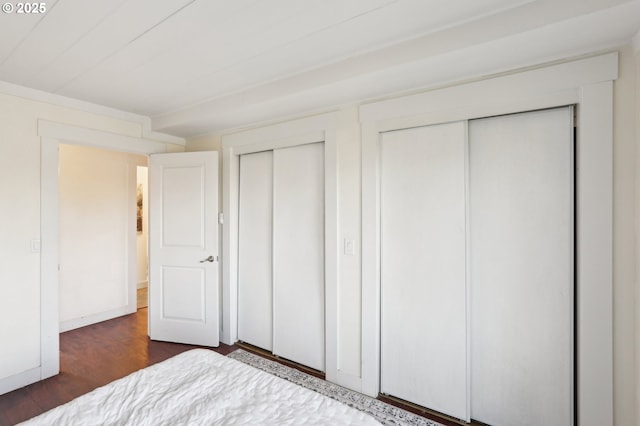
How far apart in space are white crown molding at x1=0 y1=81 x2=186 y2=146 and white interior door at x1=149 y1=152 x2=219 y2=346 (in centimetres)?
25

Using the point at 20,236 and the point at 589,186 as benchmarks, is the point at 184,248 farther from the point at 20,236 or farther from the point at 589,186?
the point at 589,186

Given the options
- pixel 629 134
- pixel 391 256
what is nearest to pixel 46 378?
pixel 391 256

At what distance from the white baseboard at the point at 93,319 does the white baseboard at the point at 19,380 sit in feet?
4.28

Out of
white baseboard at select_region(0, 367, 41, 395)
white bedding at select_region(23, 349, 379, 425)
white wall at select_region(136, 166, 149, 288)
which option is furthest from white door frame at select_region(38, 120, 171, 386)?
white wall at select_region(136, 166, 149, 288)

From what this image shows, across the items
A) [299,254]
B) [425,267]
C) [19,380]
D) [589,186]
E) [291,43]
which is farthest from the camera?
[299,254]

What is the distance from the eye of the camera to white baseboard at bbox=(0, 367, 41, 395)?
2.28m

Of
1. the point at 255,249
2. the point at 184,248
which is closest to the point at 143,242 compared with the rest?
the point at 184,248

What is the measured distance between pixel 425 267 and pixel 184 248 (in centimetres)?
236

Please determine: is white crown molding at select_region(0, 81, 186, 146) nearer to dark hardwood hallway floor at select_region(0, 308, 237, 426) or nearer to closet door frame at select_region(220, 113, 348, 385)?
closet door frame at select_region(220, 113, 348, 385)

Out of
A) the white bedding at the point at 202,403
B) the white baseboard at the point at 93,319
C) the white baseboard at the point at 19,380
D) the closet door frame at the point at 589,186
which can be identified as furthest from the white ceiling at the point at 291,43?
the white baseboard at the point at 93,319

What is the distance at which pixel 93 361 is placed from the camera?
9.18 ft

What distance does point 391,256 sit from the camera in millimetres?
2221

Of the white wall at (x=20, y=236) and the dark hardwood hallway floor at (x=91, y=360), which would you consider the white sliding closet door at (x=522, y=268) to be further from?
the white wall at (x=20, y=236)

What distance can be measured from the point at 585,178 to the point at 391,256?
3.84 feet
